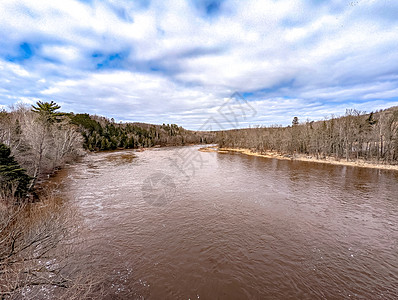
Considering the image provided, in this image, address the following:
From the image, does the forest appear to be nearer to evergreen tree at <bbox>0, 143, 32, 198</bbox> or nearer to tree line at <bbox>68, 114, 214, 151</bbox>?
evergreen tree at <bbox>0, 143, 32, 198</bbox>

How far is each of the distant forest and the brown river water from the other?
195 inches

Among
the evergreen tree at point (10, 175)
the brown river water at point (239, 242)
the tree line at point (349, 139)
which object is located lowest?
the brown river water at point (239, 242)

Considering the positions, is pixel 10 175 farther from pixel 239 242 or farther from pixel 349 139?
pixel 349 139

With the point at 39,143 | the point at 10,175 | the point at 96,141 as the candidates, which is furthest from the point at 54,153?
the point at 96,141

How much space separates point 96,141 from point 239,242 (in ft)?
230

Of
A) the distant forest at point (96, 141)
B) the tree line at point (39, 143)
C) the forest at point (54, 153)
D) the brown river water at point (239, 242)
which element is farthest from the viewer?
the distant forest at point (96, 141)

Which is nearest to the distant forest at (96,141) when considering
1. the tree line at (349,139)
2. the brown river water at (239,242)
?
the tree line at (349,139)

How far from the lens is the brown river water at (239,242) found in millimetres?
6965

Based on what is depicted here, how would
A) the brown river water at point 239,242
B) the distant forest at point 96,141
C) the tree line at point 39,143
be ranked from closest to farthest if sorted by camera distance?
the brown river water at point 239,242 → the tree line at point 39,143 → the distant forest at point 96,141

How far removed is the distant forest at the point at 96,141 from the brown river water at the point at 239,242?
4.94 m

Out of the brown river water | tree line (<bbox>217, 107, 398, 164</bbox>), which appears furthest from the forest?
the brown river water

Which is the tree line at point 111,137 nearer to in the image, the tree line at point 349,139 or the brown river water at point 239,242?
the brown river water at point 239,242

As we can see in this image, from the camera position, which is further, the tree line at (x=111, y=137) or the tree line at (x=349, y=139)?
the tree line at (x=111, y=137)

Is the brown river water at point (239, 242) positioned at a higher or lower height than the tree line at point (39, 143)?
lower
